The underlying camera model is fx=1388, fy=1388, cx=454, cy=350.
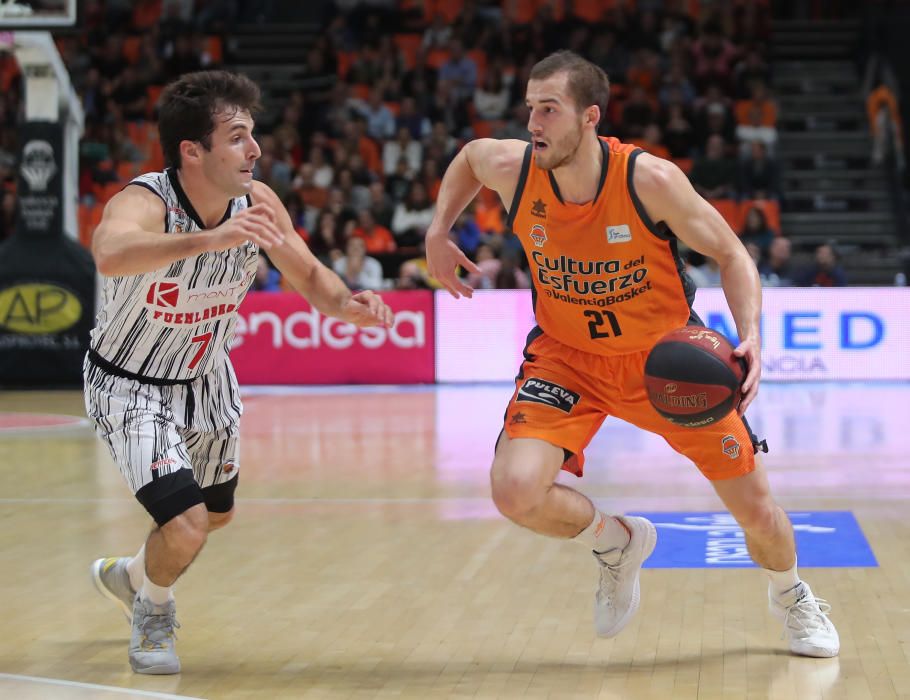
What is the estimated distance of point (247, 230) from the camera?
3969 mm

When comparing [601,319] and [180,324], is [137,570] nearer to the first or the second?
[180,324]

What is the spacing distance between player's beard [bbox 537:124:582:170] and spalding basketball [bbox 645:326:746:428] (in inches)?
28.1

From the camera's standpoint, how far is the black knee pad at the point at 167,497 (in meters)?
4.35

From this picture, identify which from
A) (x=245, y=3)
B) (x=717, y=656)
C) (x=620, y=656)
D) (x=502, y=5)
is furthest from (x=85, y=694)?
(x=245, y=3)

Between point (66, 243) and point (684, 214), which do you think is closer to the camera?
point (684, 214)

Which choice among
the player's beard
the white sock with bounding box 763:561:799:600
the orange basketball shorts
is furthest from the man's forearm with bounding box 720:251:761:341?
the white sock with bounding box 763:561:799:600

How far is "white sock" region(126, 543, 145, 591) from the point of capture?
4859 millimetres

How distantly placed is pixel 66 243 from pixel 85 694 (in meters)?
11.2

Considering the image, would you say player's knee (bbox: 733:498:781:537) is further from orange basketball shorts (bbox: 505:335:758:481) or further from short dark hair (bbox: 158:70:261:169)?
short dark hair (bbox: 158:70:261:169)

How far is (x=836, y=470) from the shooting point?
28.0ft

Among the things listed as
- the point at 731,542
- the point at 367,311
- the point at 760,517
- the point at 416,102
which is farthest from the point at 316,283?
the point at 416,102

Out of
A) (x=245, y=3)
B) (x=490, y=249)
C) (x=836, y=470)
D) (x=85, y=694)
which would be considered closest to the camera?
(x=85, y=694)

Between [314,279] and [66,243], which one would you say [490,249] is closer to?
[66,243]

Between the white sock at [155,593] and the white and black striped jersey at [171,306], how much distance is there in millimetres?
681
